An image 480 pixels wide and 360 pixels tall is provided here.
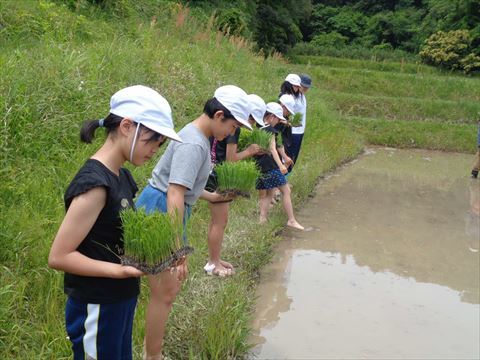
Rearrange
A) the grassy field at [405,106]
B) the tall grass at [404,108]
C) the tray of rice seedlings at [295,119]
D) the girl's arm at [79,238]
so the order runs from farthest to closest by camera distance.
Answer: the tall grass at [404,108] → the grassy field at [405,106] → the tray of rice seedlings at [295,119] → the girl's arm at [79,238]

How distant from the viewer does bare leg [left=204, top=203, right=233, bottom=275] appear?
4.09 metres

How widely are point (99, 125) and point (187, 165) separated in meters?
0.82

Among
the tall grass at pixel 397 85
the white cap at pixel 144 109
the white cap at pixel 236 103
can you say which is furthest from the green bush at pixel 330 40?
the white cap at pixel 144 109

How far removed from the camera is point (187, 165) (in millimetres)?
2812

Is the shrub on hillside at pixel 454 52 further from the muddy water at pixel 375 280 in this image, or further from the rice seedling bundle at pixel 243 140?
the rice seedling bundle at pixel 243 140

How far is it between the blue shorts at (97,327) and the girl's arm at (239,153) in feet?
7.06

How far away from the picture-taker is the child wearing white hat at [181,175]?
276cm

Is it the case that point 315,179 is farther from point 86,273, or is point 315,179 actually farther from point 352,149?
point 86,273

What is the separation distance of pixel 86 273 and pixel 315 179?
677cm

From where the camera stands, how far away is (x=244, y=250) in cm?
480

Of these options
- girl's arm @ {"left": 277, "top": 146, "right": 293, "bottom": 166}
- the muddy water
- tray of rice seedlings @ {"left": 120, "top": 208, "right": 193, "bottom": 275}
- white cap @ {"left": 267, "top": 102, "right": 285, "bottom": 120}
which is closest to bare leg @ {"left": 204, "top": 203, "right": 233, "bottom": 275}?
the muddy water

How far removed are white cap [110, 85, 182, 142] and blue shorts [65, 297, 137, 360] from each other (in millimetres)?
689

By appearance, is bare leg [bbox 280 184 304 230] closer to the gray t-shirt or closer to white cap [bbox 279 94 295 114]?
white cap [bbox 279 94 295 114]

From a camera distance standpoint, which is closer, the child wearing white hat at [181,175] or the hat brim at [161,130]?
the hat brim at [161,130]
